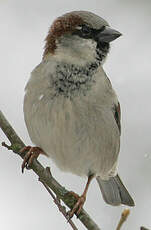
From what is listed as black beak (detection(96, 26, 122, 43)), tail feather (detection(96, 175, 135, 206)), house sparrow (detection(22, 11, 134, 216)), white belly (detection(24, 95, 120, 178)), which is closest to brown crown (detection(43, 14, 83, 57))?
house sparrow (detection(22, 11, 134, 216))

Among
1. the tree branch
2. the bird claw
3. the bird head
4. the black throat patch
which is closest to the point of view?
the tree branch

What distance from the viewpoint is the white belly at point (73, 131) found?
3633 mm

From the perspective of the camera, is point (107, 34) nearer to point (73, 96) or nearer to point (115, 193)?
point (73, 96)

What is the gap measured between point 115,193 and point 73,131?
36.6 inches

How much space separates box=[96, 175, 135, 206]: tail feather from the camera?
4359 mm

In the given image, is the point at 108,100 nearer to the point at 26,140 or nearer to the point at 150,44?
the point at 26,140

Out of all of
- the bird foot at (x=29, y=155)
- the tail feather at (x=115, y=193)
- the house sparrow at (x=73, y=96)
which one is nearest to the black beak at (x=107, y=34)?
the house sparrow at (x=73, y=96)

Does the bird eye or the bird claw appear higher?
the bird eye

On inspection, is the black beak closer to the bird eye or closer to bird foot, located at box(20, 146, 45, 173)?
the bird eye

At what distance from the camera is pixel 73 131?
3689 mm

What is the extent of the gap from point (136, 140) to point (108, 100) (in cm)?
179

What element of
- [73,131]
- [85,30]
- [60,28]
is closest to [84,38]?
[85,30]

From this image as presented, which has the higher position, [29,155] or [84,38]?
[84,38]

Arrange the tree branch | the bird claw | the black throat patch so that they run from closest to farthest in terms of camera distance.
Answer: the tree branch < the bird claw < the black throat patch
